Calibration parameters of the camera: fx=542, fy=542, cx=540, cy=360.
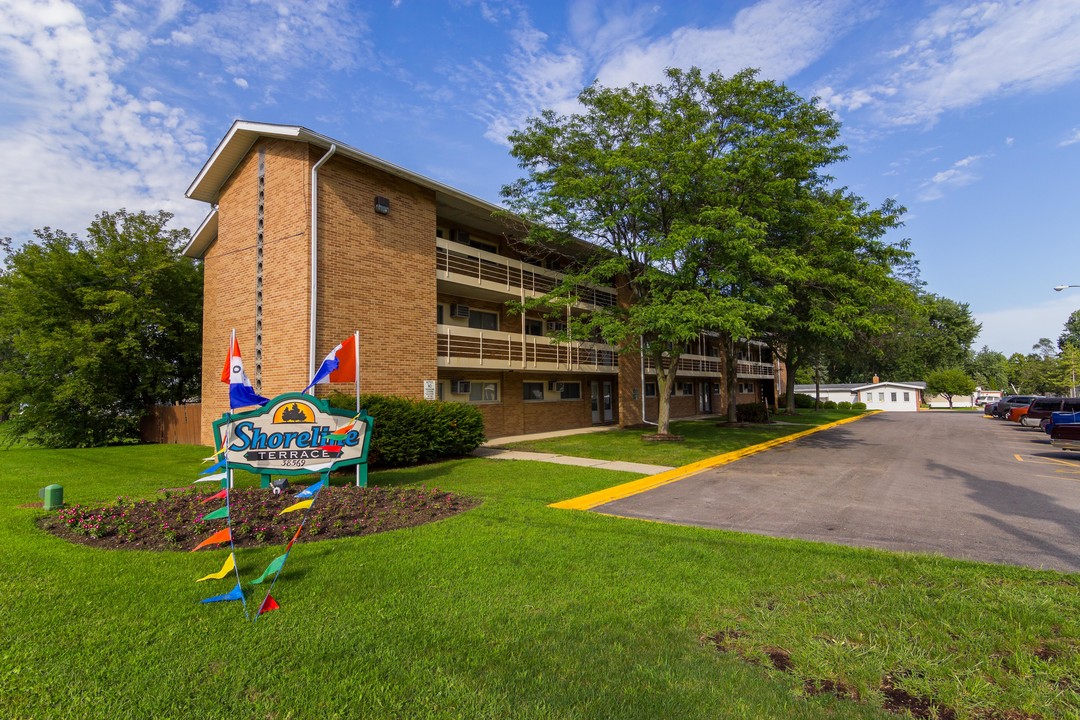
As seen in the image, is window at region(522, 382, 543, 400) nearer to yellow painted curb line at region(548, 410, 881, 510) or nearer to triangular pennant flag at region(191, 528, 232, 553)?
yellow painted curb line at region(548, 410, 881, 510)

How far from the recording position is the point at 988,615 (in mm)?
4188

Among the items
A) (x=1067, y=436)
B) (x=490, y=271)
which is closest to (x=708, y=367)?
(x=1067, y=436)

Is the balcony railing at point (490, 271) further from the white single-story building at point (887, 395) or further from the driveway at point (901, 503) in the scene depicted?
the white single-story building at point (887, 395)

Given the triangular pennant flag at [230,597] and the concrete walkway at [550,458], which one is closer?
the triangular pennant flag at [230,597]

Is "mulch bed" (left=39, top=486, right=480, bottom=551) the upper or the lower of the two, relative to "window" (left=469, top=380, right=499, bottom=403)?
lower

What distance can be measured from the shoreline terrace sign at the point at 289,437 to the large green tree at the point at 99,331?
1748 centimetres

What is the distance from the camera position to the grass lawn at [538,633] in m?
3.11

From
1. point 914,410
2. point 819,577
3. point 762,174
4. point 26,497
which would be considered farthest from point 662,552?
point 914,410

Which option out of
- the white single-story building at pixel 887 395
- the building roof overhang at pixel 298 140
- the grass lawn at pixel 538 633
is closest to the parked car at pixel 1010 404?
the white single-story building at pixel 887 395

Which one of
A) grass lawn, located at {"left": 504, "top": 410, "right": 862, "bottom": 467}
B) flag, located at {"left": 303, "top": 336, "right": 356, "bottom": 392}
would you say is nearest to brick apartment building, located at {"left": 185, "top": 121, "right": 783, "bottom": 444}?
grass lawn, located at {"left": 504, "top": 410, "right": 862, "bottom": 467}

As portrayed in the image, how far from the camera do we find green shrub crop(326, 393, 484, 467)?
12.8 metres

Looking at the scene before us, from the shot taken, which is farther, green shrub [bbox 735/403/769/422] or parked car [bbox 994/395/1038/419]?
parked car [bbox 994/395/1038/419]

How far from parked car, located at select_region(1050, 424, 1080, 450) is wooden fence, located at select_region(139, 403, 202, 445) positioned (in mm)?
27840

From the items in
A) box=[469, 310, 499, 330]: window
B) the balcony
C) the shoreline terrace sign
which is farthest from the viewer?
box=[469, 310, 499, 330]: window
